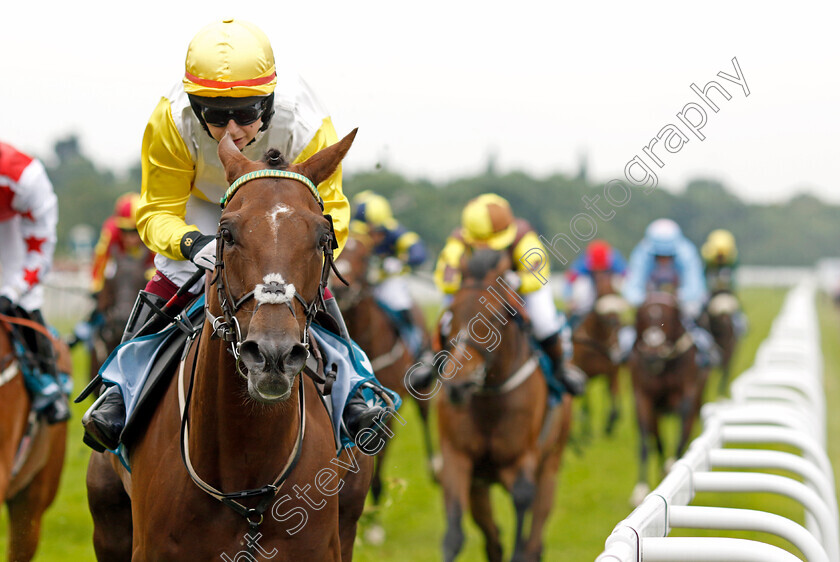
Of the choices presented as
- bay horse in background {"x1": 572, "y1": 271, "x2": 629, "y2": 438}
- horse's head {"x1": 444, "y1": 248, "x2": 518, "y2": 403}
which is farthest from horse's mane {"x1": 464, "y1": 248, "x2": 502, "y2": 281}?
bay horse in background {"x1": 572, "y1": 271, "x2": 629, "y2": 438}

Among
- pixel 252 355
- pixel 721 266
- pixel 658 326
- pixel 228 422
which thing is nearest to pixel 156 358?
pixel 228 422

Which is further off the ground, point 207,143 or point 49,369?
point 207,143

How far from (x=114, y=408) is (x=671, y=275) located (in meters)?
7.14

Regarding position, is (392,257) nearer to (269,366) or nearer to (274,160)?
(274,160)

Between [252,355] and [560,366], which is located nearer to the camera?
[252,355]

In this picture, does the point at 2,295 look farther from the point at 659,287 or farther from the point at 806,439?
the point at 659,287

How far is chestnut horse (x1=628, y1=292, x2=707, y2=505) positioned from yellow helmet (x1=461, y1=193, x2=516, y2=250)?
2.96 metres

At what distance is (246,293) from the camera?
239 centimetres

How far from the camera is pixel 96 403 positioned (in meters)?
3.10

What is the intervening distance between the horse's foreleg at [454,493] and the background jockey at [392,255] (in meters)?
2.98

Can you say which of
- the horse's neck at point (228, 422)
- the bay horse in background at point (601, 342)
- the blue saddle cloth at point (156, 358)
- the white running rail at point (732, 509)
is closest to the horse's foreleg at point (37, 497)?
the blue saddle cloth at point (156, 358)

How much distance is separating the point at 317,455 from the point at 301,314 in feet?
2.30

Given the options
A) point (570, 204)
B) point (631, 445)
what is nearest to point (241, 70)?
point (631, 445)

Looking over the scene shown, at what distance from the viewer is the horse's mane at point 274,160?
268 cm
